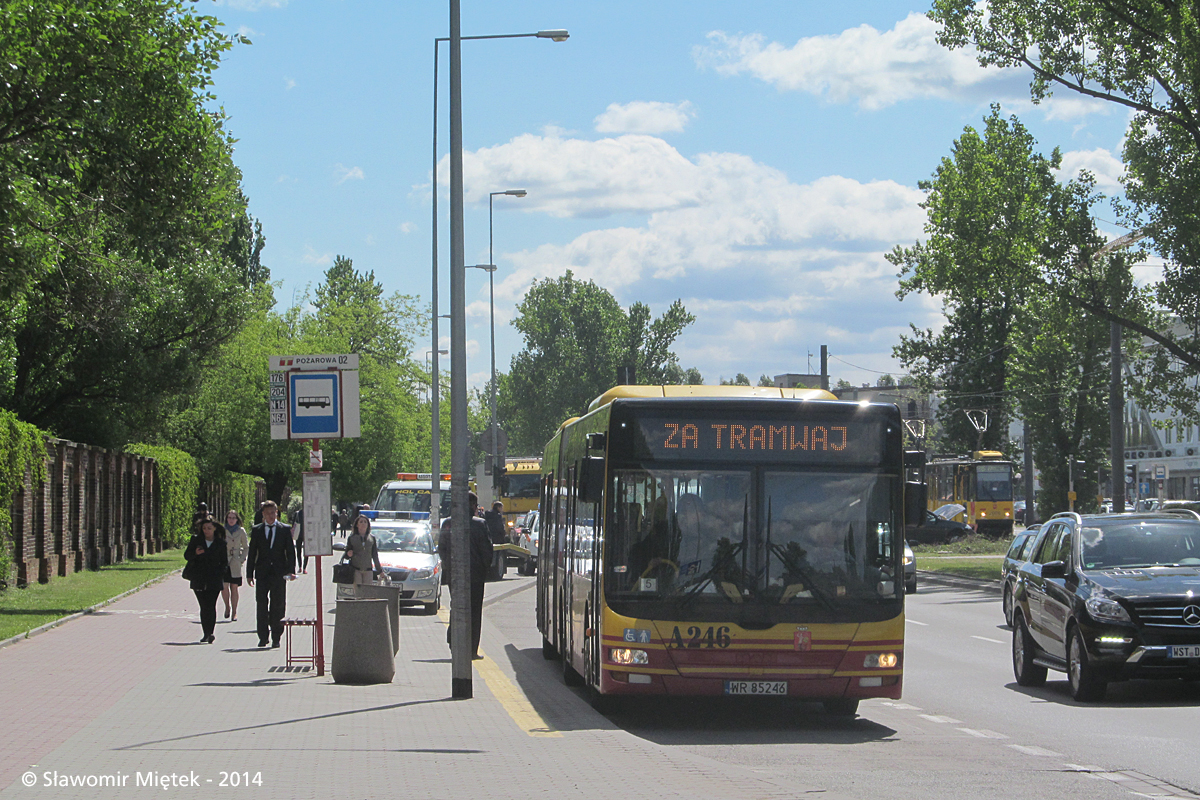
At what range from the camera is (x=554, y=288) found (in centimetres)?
12150

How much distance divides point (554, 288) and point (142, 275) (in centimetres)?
9031

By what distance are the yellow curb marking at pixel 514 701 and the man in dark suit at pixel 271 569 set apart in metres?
2.73

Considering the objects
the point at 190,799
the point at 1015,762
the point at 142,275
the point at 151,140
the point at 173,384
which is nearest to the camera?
the point at 190,799

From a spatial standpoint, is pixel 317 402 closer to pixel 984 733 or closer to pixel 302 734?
pixel 302 734

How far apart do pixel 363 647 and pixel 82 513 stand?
23773mm

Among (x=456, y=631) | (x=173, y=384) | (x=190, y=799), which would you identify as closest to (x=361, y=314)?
(x=173, y=384)

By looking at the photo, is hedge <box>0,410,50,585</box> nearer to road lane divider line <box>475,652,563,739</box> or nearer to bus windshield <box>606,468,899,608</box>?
road lane divider line <box>475,652,563,739</box>

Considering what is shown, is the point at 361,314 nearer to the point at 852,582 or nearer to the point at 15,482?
the point at 15,482

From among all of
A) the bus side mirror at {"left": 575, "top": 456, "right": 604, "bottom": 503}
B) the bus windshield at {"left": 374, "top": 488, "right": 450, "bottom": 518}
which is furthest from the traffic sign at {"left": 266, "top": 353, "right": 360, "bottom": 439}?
the bus windshield at {"left": 374, "top": 488, "right": 450, "bottom": 518}

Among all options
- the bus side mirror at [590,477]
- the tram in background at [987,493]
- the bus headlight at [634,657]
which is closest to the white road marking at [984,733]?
the bus headlight at [634,657]

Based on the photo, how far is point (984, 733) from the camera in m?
11.4

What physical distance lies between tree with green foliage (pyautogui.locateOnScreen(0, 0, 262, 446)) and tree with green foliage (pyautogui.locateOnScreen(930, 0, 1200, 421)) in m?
19.5

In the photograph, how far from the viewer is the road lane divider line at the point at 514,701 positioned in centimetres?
1060

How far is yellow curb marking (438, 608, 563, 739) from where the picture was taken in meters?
10.6
